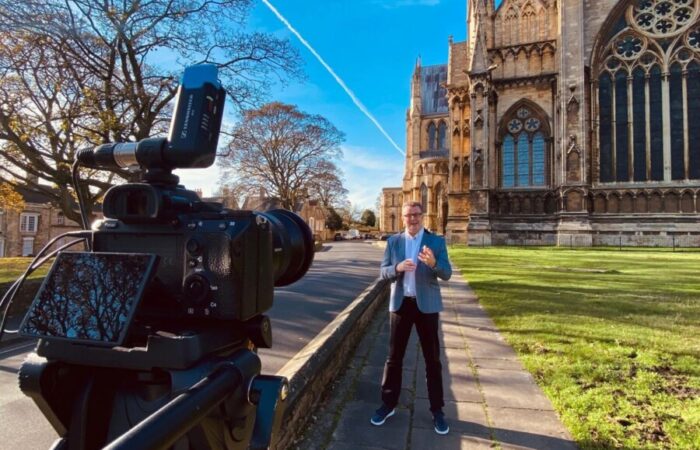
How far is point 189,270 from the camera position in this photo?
1172 mm

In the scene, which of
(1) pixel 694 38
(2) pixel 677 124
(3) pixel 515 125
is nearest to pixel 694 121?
(2) pixel 677 124

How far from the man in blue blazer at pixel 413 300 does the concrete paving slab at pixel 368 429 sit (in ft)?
0.23

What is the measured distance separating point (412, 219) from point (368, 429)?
1.56 meters

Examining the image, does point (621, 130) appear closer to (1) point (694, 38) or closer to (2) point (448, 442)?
(1) point (694, 38)

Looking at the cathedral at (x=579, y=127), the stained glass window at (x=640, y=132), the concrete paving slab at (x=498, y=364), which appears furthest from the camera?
the stained glass window at (x=640, y=132)

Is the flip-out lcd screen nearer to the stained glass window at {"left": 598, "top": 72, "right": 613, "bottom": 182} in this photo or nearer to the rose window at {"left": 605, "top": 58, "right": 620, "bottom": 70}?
the stained glass window at {"left": 598, "top": 72, "right": 613, "bottom": 182}

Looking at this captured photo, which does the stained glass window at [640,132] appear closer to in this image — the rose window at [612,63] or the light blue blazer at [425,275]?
the rose window at [612,63]

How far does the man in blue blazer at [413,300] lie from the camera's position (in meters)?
3.00

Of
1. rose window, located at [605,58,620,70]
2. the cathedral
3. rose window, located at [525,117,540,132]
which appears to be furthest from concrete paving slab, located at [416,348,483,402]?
rose window, located at [605,58,620,70]

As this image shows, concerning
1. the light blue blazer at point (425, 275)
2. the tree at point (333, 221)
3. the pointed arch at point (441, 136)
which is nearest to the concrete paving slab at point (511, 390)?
the light blue blazer at point (425, 275)

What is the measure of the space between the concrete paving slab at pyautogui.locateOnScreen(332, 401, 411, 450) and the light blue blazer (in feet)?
2.58

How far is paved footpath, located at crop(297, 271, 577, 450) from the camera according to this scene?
105 inches

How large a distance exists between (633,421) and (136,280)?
10.8 ft

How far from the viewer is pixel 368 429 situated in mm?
2850
